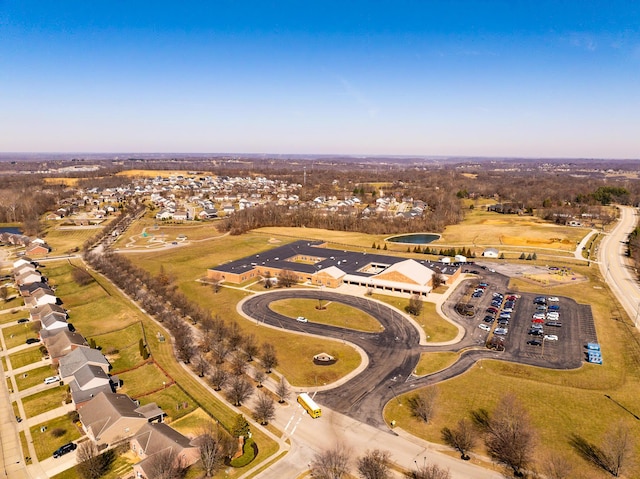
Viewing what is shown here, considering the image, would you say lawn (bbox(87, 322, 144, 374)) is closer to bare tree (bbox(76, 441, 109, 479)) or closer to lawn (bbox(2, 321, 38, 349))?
lawn (bbox(2, 321, 38, 349))

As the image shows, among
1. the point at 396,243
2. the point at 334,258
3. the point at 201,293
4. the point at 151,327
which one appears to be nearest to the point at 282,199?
the point at 396,243

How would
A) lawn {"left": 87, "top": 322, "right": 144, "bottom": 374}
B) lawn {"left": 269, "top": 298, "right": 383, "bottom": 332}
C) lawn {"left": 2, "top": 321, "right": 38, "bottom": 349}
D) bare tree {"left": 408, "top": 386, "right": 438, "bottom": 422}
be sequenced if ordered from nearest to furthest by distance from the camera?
bare tree {"left": 408, "top": 386, "right": 438, "bottom": 422}, lawn {"left": 87, "top": 322, "right": 144, "bottom": 374}, lawn {"left": 2, "top": 321, "right": 38, "bottom": 349}, lawn {"left": 269, "top": 298, "right": 383, "bottom": 332}

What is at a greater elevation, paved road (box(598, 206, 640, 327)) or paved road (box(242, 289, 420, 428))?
paved road (box(598, 206, 640, 327))

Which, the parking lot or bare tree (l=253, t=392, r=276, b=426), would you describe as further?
the parking lot

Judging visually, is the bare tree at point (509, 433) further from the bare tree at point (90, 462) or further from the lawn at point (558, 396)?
the bare tree at point (90, 462)

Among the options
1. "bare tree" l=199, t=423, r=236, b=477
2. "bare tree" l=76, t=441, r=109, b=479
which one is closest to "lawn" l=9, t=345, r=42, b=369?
"bare tree" l=76, t=441, r=109, b=479

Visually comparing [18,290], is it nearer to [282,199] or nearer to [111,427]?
[111,427]

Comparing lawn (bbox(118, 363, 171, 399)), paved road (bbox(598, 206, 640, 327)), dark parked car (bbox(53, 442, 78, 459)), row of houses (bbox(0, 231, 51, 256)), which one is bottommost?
row of houses (bbox(0, 231, 51, 256))

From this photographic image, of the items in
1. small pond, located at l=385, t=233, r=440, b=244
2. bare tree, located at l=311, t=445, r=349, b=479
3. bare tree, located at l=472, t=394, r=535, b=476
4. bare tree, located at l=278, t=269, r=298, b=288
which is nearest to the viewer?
bare tree, located at l=311, t=445, r=349, b=479
